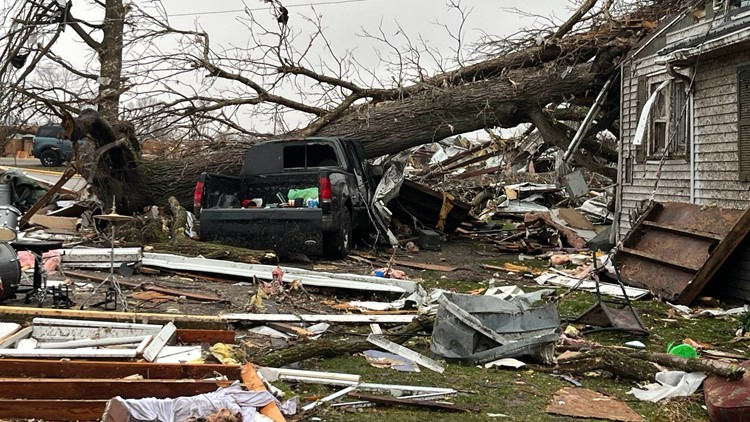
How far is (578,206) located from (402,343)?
13453 mm

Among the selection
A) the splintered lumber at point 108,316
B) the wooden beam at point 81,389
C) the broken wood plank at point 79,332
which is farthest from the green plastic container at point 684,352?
the broken wood plank at point 79,332

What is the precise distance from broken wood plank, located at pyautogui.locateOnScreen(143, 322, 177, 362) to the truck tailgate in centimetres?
461

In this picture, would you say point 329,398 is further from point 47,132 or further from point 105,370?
point 47,132

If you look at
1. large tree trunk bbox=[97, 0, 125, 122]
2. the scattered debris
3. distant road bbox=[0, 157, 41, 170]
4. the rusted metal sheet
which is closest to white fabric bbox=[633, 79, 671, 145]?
the rusted metal sheet

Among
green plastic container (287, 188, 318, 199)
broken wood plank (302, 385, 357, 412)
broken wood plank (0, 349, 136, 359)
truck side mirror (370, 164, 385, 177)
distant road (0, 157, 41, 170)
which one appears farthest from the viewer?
distant road (0, 157, 41, 170)

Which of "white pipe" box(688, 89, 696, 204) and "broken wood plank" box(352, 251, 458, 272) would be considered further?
"broken wood plank" box(352, 251, 458, 272)

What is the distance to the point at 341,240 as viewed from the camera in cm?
1023

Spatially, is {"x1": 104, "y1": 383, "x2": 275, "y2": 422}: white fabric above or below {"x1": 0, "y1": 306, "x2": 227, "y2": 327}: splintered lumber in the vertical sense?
below

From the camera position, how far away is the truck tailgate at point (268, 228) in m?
9.71

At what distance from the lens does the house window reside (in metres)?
10.3

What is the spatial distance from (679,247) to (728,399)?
5231 millimetres

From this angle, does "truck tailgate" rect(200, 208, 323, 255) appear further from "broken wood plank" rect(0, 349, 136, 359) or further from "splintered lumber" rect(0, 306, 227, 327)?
"broken wood plank" rect(0, 349, 136, 359)

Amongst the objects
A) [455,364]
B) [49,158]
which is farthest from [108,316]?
[49,158]

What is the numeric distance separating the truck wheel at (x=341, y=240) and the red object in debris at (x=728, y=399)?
6.57m
